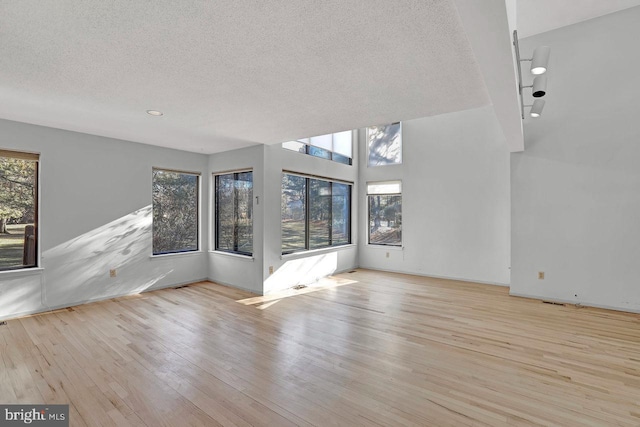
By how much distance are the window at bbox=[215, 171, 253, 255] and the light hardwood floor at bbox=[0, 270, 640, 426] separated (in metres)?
1.26

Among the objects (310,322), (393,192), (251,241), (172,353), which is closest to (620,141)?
(393,192)

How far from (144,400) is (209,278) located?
145 inches

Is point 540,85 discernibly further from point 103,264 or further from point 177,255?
point 103,264

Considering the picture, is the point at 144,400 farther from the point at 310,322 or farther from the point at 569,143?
the point at 569,143

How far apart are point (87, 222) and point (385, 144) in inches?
225

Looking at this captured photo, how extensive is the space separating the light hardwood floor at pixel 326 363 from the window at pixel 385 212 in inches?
102

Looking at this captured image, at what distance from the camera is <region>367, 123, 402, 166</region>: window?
261 inches

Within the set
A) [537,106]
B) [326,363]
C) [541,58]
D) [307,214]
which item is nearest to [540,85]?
[541,58]

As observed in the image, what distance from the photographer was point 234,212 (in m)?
5.39

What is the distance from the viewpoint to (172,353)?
2.77 metres

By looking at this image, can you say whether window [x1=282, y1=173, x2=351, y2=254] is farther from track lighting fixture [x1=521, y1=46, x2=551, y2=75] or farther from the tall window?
track lighting fixture [x1=521, y1=46, x2=551, y2=75]

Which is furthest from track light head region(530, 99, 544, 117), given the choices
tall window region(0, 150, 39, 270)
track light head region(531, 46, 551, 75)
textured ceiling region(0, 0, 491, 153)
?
tall window region(0, 150, 39, 270)

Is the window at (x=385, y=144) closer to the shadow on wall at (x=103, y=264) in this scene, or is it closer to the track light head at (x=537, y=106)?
the track light head at (x=537, y=106)

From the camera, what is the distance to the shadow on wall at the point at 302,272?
4940 millimetres
